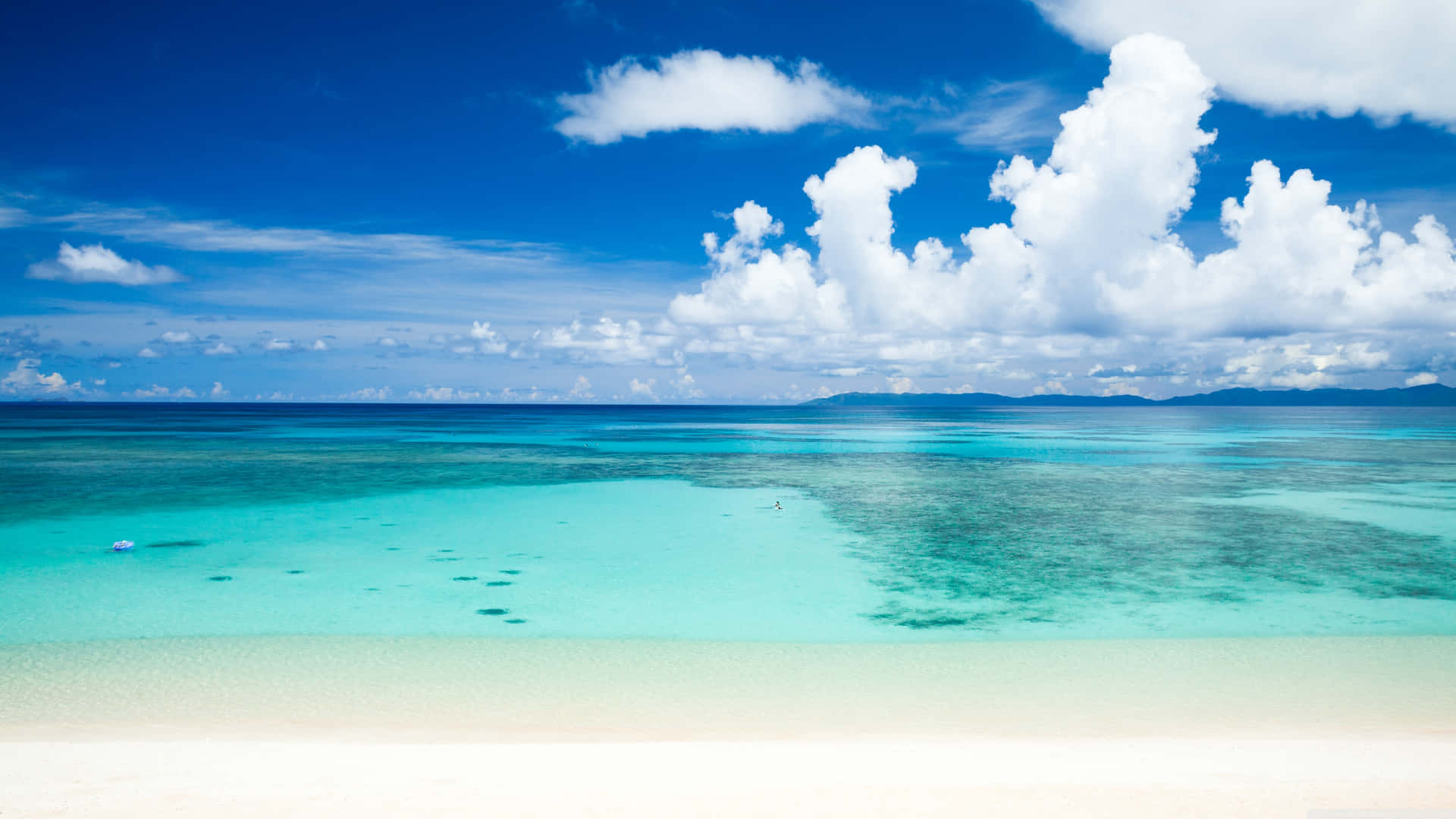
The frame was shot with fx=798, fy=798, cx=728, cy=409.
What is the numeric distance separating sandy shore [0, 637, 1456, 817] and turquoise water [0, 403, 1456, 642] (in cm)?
146

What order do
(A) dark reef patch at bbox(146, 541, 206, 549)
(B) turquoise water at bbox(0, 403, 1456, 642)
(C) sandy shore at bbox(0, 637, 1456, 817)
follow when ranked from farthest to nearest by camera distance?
(A) dark reef patch at bbox(146, 541, 206, 549) < (B) turquoise water at bbox(0, 403, 1456, 642) < (C) sandy shore at bbox(0, 637, 1456, 817)

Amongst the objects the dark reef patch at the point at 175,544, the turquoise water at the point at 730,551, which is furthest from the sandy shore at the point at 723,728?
the dark reef patch at the point at 175,544

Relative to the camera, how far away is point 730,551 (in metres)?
21.8

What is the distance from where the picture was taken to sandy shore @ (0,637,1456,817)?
701 cm

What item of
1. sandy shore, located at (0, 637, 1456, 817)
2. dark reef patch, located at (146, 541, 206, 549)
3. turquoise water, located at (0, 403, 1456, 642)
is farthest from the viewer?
dark reef patch, located at (146, 541, 206, 549)

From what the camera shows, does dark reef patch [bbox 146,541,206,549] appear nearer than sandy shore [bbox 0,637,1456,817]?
No

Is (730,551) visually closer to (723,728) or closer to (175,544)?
(723,728)

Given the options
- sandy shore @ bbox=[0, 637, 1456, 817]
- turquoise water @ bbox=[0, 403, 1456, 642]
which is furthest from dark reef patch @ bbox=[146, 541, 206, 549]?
sandy shore @ bbox=[0, 637, 1456, 817]

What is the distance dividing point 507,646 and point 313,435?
8159cm

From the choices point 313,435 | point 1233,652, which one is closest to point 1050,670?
point 1233,652

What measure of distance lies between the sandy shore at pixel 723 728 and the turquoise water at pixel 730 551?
4.79 feet

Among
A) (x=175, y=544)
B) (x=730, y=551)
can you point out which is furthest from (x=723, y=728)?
(x=175, y=544)

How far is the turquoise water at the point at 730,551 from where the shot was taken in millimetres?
14875

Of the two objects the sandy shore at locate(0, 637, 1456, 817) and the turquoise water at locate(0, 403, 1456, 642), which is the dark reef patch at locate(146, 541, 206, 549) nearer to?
the turquoise water at locate(0, 403, 1456, 642)
